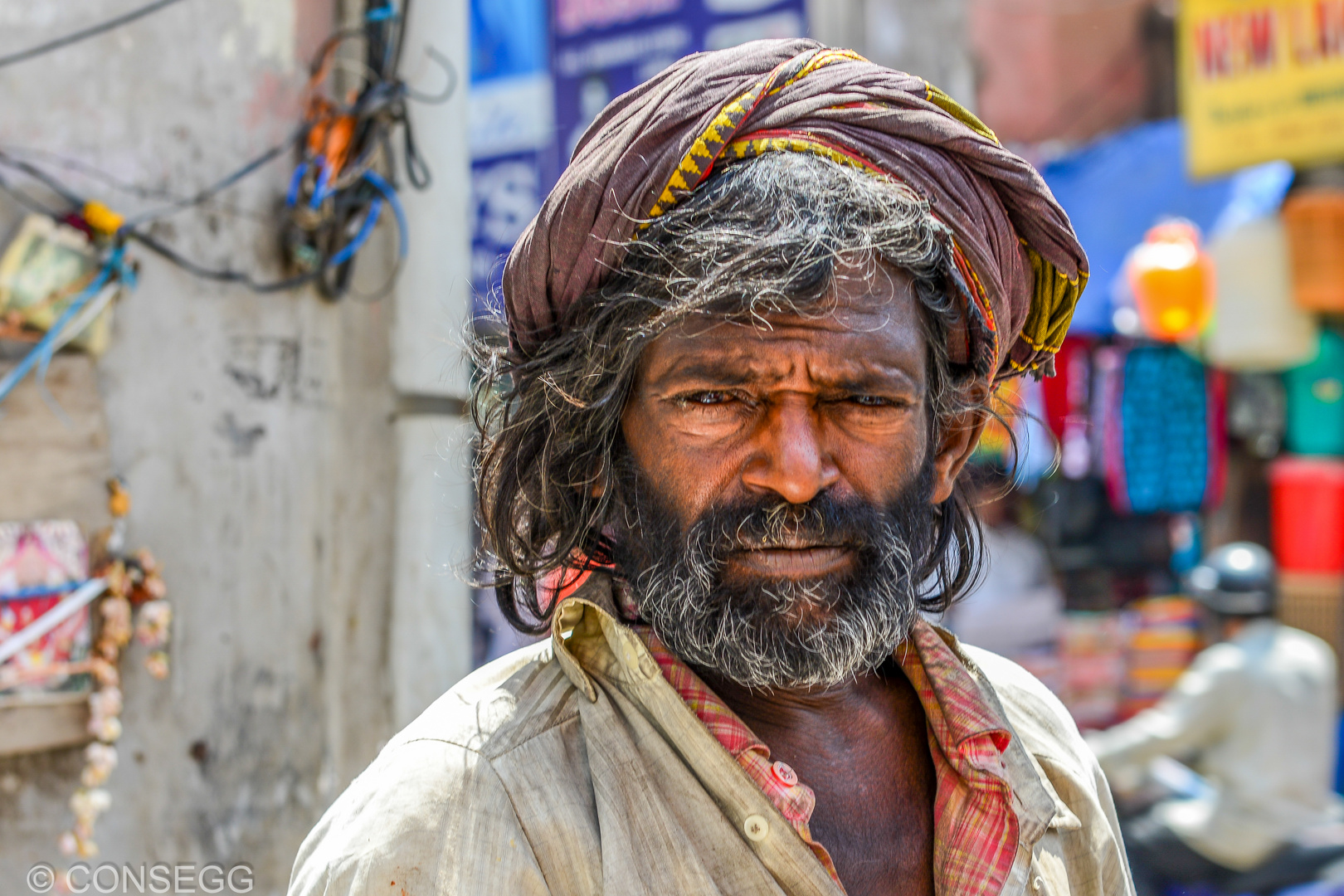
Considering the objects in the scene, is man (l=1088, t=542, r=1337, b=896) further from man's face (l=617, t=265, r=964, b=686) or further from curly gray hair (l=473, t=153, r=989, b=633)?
man's face (l=617, t=265, r=964, b=686)

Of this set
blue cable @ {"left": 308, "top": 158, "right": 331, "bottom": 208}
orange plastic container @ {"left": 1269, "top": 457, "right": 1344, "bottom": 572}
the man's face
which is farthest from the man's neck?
orange plastic container @ {"left": 1269, "top": 457, "right": 1344, "bottom": 572}

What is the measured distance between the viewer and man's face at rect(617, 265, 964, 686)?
5.23 ft

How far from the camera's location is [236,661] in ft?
9.21

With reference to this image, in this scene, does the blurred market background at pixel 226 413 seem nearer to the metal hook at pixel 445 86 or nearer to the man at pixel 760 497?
the metal hook at pixel 445 86

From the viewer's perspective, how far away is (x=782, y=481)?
61.6 inches

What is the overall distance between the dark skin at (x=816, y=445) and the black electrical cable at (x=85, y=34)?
167cm

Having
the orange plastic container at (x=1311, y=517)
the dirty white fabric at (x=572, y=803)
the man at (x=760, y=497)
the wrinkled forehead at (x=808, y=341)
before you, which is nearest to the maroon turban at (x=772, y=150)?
the man at (x=760, y=497)

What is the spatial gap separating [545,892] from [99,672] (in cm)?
164

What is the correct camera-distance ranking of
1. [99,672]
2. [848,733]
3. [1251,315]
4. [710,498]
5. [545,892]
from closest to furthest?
1. [545,892]
2. [710,498]
3. [848,733]
4. [99,672]
5. [1251,315]

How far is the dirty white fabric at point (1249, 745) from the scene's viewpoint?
4.46 meters

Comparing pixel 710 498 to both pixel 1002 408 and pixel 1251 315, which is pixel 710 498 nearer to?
pixel 1002 408

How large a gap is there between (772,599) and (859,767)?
0.32 m

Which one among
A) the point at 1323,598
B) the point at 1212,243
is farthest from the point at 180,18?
the point at 1323,598

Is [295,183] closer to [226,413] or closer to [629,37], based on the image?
[226,413]
